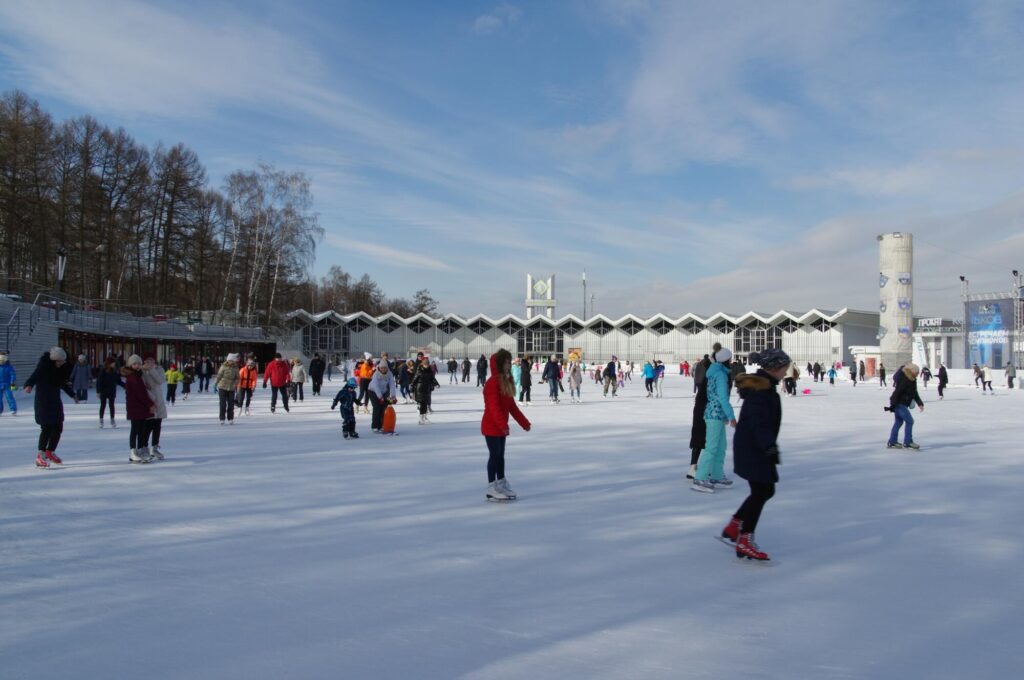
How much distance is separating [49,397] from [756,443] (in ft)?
22.7

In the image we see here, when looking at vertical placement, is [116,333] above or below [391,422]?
above

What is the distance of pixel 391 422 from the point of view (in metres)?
10.8

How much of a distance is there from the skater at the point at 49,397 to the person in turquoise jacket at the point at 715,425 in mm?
6239

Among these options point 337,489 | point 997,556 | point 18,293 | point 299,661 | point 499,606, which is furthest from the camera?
point 18,293

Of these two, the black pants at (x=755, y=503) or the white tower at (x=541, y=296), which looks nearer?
the black pants at (x=755, y=503)

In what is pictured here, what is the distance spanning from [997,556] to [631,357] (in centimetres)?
6482

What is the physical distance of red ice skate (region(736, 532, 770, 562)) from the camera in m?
4.19

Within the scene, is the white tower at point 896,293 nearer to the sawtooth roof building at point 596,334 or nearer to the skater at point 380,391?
the sawtooth roof building at point 596,334

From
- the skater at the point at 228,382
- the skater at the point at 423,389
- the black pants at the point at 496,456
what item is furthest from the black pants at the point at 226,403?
the black pants at the point at 496,456

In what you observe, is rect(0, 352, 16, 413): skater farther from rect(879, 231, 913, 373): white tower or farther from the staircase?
rect(879, 231, 913, 373): white tower

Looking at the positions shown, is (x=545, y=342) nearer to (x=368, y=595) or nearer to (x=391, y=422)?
(x=391, y=422)

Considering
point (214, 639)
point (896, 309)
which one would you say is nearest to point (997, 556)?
point (214, 639)

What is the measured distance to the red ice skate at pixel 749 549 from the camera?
4.19 meters

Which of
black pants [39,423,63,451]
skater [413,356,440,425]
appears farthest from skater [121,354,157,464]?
skater [413,356,440,425]
